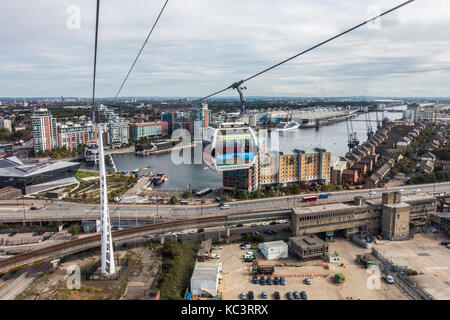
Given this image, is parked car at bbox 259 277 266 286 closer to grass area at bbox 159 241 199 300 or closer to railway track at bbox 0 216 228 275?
grass area at bbox 159 241 199 300

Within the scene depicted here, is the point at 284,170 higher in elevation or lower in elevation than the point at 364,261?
higher

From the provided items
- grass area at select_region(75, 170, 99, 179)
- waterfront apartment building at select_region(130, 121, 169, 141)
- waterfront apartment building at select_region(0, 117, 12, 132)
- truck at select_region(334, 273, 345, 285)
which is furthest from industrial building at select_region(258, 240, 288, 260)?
waterfront apartment building at select_region(0, 117, 12, 132)

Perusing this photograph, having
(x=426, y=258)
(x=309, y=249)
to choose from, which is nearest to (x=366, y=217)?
(x=426, y=258)

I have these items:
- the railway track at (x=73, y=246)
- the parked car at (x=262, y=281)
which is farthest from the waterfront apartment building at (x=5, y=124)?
the parked car at (x=262, y=281)

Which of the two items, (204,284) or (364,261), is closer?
(204,284)

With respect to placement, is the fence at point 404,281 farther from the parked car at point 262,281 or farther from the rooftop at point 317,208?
the parked car at point 262,281

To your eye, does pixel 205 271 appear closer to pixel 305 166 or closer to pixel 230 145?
pixel 230 145
